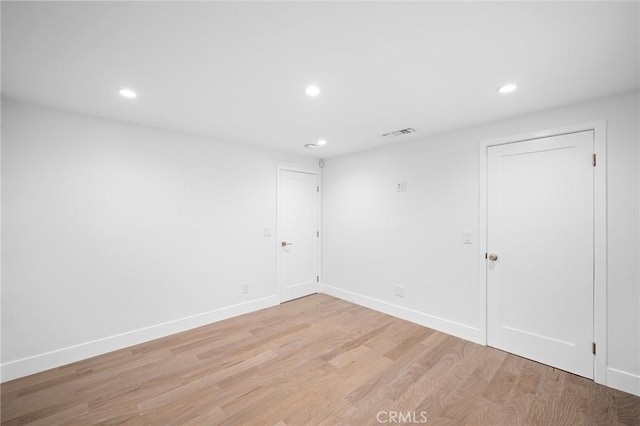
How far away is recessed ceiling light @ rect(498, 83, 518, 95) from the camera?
6.69 ft

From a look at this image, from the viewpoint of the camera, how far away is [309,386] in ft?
7.22

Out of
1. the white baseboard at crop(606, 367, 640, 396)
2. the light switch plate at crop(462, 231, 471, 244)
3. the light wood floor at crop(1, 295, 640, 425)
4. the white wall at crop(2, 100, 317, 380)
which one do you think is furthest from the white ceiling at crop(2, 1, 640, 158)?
the light wood floor at crop(1, 295, 640, 425)

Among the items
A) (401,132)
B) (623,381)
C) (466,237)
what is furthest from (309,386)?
(401,132)

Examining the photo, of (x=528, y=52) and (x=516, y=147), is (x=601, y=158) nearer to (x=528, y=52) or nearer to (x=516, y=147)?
(x=516, y=147)

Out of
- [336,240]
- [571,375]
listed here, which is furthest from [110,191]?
[571,375]

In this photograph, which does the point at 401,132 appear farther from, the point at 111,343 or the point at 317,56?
the point at 111,343

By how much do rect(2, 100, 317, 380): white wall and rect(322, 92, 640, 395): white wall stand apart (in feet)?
5.20

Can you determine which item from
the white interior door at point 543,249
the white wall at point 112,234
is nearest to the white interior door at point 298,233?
the white wall at point 112,234

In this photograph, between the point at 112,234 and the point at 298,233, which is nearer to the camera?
the point at 112,234

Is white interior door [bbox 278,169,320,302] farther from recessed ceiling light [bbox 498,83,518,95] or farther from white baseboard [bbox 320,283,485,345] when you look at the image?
recessed ceiling light [bbox 498,83,518,95]

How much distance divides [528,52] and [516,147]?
1.32 m

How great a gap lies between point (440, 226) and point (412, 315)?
4.19ft

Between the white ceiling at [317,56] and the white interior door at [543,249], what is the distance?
521 mm

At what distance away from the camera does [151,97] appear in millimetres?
2262
